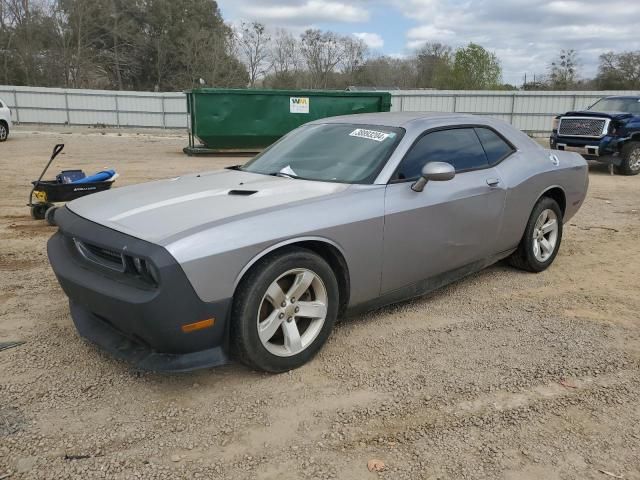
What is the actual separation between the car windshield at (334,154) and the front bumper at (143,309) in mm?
1368

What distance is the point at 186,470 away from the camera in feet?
7.75

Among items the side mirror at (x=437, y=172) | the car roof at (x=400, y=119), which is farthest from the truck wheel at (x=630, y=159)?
the side mirror at (x=437, y=172)

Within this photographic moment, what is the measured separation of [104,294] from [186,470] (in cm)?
100

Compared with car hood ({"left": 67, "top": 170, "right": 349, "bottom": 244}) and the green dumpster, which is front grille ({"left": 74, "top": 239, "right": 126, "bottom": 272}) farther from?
the green dumpster

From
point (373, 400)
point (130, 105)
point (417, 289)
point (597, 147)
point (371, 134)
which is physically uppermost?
point (130, 105)

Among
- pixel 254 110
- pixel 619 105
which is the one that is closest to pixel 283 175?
pixel 619 105

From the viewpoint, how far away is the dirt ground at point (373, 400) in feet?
7.95

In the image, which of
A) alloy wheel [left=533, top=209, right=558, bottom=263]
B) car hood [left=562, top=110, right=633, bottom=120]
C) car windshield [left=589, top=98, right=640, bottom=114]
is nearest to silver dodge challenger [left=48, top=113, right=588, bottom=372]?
alloy wheel [left=533, top=209, right=558, bottom=263]

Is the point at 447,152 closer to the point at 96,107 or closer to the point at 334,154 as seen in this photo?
the point at 334,154

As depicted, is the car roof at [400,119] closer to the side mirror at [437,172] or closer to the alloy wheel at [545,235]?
the side mirror at [437,172]

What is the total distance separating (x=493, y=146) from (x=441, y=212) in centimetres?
114

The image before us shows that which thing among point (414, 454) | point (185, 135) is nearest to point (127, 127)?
point (185, 135)

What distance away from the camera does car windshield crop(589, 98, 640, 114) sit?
42.4ft

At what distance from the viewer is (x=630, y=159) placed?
12.4 metres
